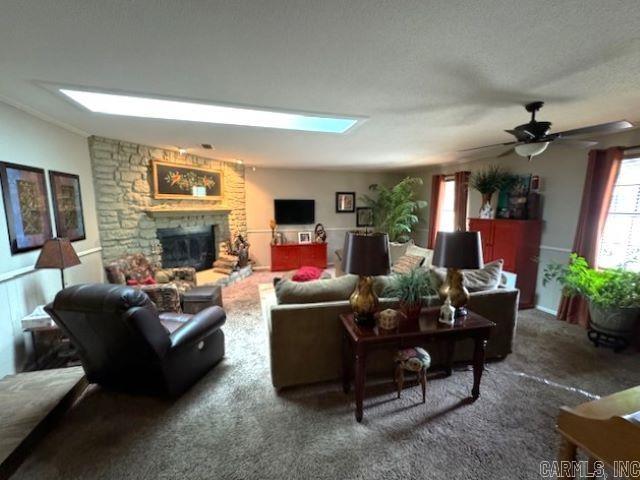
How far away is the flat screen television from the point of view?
6348 millimetres

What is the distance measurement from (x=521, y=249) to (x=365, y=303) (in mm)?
3116

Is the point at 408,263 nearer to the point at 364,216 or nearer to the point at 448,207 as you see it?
the point at 448,207

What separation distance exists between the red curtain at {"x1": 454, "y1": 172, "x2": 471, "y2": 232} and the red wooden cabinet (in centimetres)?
103

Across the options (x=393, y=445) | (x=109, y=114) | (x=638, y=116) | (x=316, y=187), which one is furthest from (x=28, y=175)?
(x=638, y=116)

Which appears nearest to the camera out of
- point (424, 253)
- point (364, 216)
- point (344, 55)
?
point (344, 55)

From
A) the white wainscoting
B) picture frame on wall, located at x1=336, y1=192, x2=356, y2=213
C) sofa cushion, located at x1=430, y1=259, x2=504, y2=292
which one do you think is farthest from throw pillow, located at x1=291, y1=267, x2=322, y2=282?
picture frame on wall, located at x1=336, y1=192, x2=356, y2=213

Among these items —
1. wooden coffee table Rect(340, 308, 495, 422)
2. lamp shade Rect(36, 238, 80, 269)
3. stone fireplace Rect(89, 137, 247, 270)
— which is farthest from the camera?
stone fireplace Rect(89, 137, 247, 270)

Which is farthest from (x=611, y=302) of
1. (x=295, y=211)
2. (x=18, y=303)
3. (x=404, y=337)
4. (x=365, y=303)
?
(x=18, y=303)

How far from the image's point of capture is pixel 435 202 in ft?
19.1

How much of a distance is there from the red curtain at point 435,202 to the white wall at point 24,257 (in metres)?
5.90

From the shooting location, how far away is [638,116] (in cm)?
259

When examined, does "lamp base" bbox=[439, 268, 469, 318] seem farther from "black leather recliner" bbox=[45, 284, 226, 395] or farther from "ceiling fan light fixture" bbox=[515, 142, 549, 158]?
"black leather recliner" bbox=[45, 284, 226, 395]

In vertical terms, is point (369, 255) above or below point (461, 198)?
below

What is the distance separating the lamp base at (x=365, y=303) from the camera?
1.94 meters
